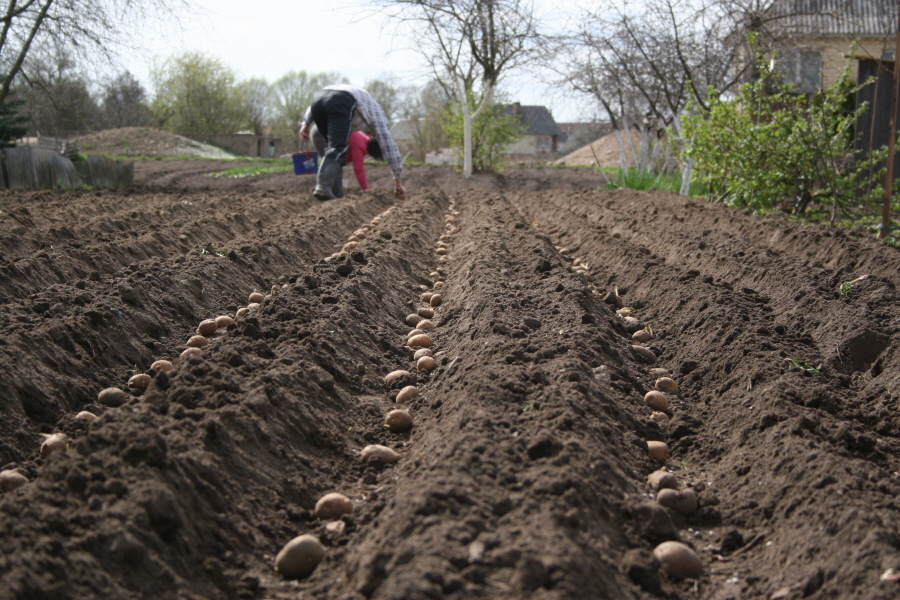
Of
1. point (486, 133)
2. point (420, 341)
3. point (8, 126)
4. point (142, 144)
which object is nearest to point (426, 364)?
point (420, 341)

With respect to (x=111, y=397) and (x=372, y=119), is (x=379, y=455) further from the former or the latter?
(x=372, y=119)

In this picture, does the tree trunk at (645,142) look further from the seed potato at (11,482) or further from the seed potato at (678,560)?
the seed potato at (11,482)

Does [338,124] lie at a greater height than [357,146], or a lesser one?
greater

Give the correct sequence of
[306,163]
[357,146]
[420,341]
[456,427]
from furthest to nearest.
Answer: [306,163] < [357,146] < [420,341] < [456,427]

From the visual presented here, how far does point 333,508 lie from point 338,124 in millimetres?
7515

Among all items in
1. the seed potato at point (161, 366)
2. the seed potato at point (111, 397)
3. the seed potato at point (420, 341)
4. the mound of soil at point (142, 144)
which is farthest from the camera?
the mound of soil at point (142, 144)

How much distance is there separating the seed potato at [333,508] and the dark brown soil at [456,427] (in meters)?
0.04

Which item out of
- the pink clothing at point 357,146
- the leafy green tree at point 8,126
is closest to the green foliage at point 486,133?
the pink clothing at point 357,146

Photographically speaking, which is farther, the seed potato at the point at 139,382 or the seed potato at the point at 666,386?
the seed potato at the point at 666,386

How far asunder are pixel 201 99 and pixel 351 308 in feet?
150

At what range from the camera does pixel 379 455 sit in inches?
94.6

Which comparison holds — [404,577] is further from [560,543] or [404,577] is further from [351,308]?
[351,308]

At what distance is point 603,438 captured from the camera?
7.76ft

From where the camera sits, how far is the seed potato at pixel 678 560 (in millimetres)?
1814
